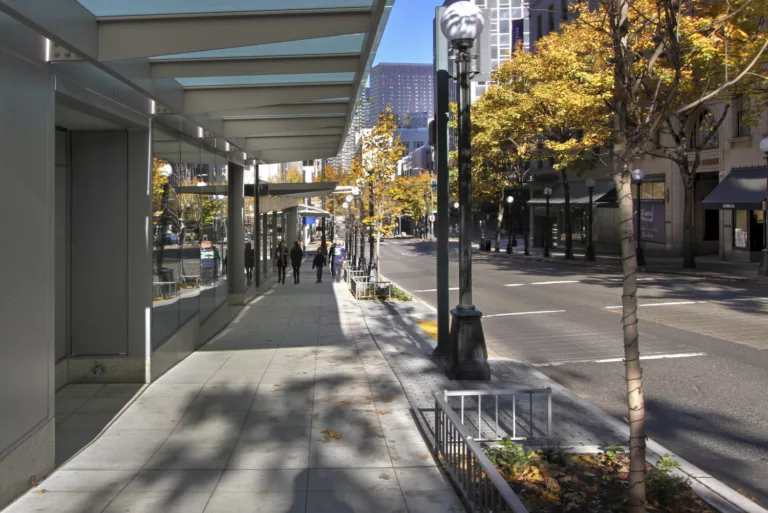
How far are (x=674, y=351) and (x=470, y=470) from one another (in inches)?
298

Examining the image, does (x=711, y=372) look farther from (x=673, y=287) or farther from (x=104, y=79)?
(x=673, y=287)

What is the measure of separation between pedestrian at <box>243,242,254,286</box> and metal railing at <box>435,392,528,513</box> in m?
13.9

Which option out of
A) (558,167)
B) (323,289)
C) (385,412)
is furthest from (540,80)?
(385,412)

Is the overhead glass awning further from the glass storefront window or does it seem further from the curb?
the curb

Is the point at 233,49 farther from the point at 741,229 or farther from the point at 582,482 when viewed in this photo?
the point at 741,229

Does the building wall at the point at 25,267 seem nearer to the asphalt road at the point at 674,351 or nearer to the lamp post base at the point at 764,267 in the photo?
the asphalt road at the point at 674,351

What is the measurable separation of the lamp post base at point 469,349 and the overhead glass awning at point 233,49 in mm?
3381

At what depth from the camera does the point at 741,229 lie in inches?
1248

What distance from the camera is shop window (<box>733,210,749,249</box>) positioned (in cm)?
3123

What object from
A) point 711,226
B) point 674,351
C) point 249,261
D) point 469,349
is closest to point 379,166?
point 249,261

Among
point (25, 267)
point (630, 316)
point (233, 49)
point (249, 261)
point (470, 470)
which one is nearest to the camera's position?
point (630, 316)

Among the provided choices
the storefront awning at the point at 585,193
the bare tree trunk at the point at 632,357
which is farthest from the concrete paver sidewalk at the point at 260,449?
the storefront awning at the point at 585,193

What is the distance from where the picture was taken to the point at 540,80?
109 ft

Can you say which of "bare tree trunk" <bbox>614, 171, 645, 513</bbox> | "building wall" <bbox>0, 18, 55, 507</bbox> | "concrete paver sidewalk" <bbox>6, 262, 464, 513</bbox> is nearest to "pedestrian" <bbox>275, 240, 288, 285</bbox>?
"concrete paver sidewalk" <bbox>6, 262, 464, 513</bbox>
